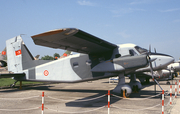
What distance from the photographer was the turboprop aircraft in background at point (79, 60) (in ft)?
29.0

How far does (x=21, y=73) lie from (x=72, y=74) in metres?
5.89

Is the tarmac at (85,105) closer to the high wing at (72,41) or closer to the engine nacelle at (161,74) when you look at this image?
the high wing at (72,41)

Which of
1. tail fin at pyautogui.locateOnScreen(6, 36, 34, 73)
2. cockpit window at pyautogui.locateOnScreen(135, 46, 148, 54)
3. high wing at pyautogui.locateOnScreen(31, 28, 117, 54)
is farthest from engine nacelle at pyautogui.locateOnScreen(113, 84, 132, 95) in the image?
tail fin at pyautogui.locateOnScreen(6, 36, 34, 73)

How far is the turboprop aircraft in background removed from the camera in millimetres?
8836

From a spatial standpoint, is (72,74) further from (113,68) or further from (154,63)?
(154,63)

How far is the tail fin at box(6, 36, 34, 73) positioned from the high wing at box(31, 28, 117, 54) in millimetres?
7566

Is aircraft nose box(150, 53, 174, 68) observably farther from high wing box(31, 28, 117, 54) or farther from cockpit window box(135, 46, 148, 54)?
high wing box(31, 28, 117, 54)

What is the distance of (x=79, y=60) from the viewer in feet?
42.8

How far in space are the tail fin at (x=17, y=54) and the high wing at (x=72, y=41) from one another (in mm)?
7566

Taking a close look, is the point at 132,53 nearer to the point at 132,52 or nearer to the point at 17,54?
the point at 132,52

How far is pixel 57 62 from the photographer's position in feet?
45.8

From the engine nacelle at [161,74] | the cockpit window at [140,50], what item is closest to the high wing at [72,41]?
the cockpit window at [140,50]

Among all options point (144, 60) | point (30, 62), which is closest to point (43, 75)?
point (30, 62)

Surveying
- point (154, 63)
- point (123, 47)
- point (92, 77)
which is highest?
point (123, 47)
